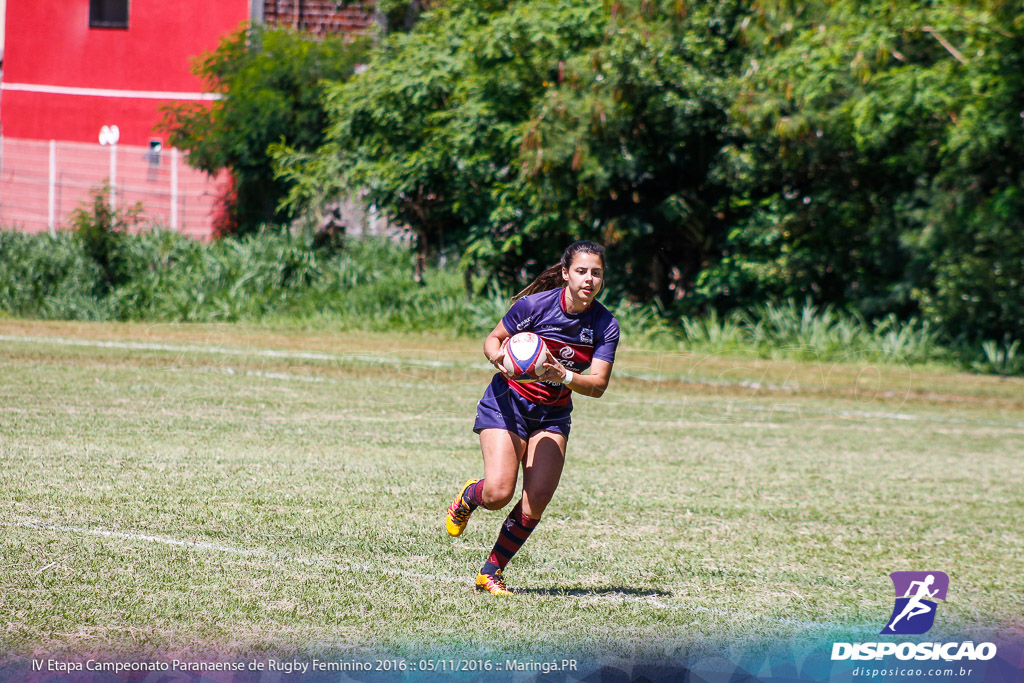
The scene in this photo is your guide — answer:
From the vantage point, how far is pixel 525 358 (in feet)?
18.4

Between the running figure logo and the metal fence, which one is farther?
the metal fence

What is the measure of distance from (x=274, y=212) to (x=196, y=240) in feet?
8.31

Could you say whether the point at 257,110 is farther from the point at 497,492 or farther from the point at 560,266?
the point at 497,492

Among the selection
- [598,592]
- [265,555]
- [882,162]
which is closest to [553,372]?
[598,592]

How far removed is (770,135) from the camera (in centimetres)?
2125

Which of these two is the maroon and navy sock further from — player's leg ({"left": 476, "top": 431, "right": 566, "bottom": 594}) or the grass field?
the grass field

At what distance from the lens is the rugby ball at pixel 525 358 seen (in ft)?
18.3

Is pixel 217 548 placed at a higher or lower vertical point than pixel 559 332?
lower

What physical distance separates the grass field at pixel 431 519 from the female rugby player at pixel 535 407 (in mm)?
372

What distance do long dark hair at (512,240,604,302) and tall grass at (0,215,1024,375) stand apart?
1509cm

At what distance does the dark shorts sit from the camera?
6094 mm

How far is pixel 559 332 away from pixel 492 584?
138cm

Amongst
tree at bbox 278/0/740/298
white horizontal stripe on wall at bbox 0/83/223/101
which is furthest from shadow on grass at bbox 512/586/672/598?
white horizontal stripe on wall at bbox 0/83/223/101

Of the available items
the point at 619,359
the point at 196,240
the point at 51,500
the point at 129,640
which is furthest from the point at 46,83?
the point at 129,640
